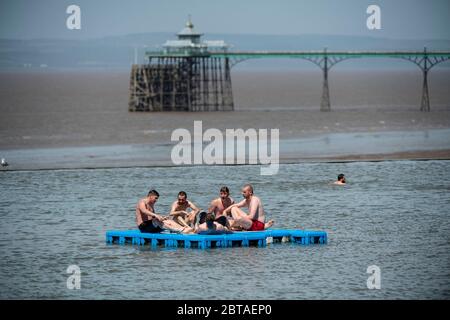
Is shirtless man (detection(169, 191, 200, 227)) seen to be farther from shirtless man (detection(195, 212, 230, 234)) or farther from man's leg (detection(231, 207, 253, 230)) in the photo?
man's leg (detection(231, 207, 253, 230))

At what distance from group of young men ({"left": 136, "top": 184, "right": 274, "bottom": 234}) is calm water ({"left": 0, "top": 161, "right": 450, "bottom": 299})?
734 millimetres

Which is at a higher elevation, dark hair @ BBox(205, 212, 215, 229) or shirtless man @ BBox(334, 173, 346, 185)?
shirtless man @ BBox(334, 173, 346, 185)

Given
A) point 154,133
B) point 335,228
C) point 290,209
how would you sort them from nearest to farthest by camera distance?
1. point 335,228
2. point 290,209
3. point 154,133

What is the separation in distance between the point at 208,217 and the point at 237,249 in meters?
1.07

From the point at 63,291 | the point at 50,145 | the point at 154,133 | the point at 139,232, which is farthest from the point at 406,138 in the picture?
the point at 63,291

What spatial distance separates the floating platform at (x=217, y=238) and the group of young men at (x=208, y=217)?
23 cm

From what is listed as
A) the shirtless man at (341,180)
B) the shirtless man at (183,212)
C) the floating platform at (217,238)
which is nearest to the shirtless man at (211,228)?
the floating platform at (217,238)

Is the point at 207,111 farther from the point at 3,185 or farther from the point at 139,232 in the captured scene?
the point at 139,232

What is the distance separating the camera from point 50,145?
55156 mm

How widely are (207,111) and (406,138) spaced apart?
33517mm

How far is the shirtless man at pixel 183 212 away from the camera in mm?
27172

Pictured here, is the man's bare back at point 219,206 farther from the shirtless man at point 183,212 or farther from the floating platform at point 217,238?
the floating platform at point 217,238

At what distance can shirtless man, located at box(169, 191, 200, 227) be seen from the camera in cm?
2717

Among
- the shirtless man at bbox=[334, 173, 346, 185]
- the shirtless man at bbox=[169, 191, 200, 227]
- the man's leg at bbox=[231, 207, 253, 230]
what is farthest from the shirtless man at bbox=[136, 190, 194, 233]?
the shirtless man at bbox=[334, 173, 346, 185]
